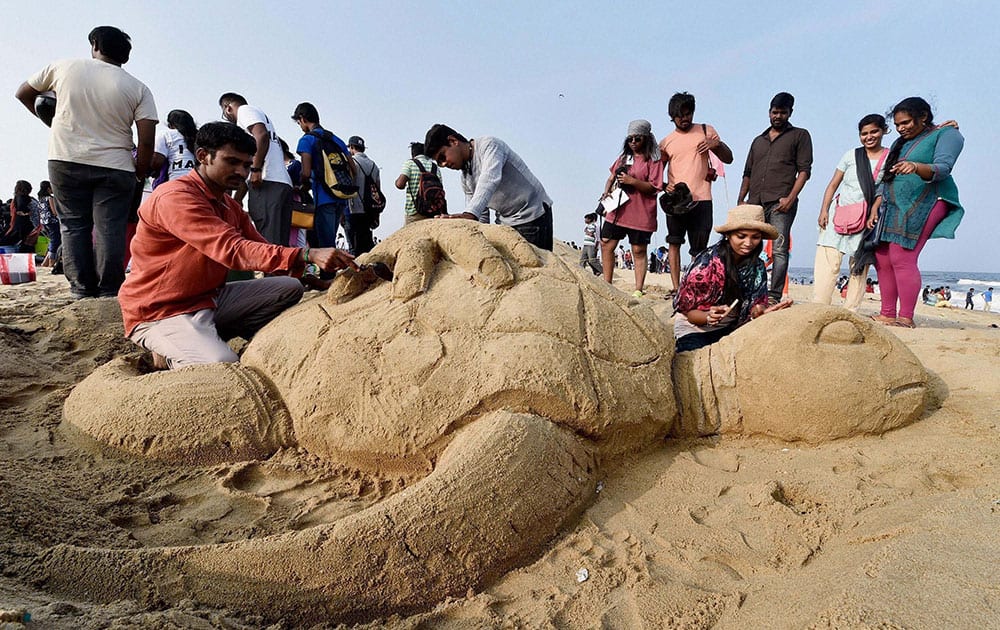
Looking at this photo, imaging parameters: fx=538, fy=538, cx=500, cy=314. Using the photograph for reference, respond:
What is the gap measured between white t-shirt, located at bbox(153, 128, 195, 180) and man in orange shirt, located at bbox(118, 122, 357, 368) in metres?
2.30

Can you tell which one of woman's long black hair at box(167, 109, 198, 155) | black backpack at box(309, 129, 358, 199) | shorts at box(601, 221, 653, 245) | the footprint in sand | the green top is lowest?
the footprint in sand

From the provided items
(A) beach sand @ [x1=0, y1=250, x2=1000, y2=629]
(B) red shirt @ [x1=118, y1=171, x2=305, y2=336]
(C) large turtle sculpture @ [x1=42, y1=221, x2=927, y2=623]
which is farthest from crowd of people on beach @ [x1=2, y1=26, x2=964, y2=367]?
(A) beach sand @ [x1=0, y1=250, x2=1000, y2=629]

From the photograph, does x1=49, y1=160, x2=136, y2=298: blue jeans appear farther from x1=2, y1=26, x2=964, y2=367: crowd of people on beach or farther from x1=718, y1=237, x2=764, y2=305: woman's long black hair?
x1=718, y1=237, x2=764, y2=305: woman's long black hair

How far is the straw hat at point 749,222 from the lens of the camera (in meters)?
3.16

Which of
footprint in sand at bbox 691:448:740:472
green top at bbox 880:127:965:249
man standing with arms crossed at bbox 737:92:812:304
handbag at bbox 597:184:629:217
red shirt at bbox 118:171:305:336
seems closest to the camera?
footprint in sand at bbox 691:448:740:472

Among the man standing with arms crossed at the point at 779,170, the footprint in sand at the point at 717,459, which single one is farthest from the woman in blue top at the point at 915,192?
the footprint in sand at the point at 717,459

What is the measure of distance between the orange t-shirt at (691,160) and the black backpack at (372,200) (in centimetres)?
315

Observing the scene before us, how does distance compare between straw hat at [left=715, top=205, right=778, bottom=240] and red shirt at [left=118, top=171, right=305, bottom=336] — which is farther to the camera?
straw hat at [left=715, top=205, right=778, bottom=240]

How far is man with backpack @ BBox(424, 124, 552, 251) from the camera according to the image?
13.5ft

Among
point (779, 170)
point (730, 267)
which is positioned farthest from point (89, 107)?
point (779, 170)

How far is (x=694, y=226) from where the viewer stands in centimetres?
526

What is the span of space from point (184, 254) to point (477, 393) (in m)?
1.83

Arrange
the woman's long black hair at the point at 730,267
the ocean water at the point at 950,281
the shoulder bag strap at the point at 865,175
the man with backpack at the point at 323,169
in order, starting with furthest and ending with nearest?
the ocean water at the point at 950,281 → the man with backpack at the point at 323,169 → the shoulder bag strap at the point at 865,175 → the woman's long black hair at the point at 730,267

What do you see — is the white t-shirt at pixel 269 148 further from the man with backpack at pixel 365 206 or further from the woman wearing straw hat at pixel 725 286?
the woman wearing straw hat at pixel 725 286
